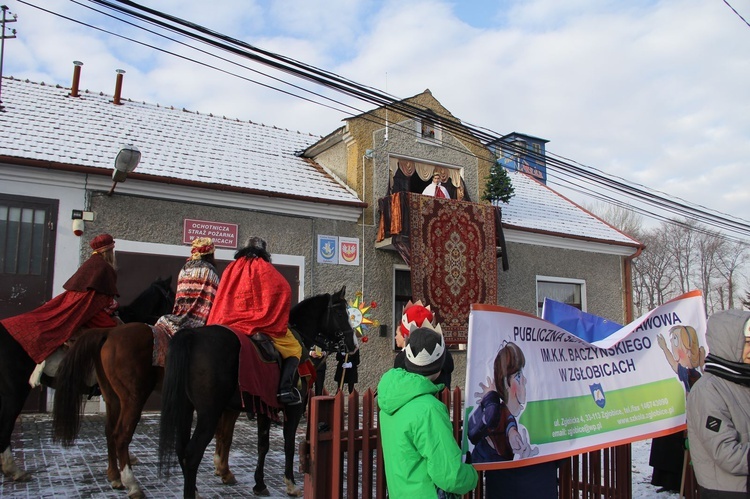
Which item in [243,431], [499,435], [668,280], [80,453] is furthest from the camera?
[668,280]

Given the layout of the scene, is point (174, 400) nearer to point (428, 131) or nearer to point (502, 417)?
point (502, 417)

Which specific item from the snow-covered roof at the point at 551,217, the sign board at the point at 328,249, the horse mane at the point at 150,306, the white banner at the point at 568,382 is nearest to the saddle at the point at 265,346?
the horse mane at the point at 150,306

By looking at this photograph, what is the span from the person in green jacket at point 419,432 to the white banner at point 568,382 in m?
0.62

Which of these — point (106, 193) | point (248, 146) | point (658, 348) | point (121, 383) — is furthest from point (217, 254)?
point (658, 348)

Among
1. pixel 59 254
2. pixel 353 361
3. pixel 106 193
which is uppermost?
pixel 106 193

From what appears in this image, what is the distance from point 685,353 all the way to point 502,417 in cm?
210

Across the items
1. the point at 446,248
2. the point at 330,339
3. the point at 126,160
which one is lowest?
the point at 330,339

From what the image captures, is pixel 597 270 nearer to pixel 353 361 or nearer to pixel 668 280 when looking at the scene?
pixel 353 361

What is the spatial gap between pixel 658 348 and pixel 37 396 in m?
9.03

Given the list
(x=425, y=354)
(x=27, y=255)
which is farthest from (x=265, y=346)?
(x=27, y=255)

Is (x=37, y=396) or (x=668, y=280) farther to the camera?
(x=668, y=280)

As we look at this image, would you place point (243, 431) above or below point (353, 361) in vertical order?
below

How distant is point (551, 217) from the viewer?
1662cm

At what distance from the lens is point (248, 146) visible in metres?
14.1
